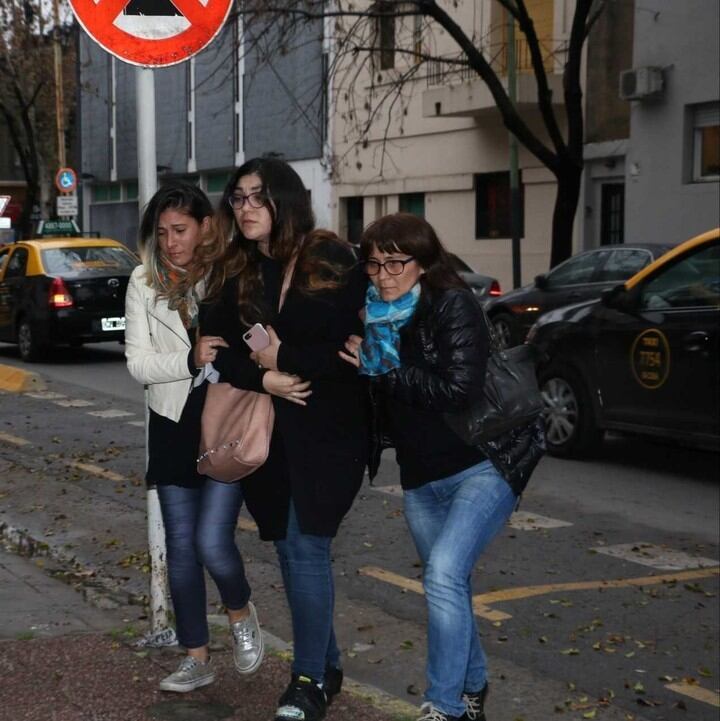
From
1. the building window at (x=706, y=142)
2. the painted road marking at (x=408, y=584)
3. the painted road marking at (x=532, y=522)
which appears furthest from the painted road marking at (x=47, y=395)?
the building window at (x=706, y=142)

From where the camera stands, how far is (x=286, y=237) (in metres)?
4.09

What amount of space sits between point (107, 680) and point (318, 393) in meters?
1.34

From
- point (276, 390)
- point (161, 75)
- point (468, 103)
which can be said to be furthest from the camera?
point (161, 75)

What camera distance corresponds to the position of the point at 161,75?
39.5 m

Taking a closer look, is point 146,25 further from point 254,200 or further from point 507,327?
point 507,327

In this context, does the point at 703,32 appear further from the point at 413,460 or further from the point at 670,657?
the point at 413,460

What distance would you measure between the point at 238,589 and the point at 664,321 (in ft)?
18.5

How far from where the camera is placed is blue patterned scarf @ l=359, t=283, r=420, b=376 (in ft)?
12.9

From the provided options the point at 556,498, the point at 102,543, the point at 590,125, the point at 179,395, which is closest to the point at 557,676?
the point at 179,395

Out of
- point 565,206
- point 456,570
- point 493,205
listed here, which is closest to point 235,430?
point 456,570

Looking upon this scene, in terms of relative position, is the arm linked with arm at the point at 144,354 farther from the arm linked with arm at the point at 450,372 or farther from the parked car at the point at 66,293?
the parked car at the point at 66,293

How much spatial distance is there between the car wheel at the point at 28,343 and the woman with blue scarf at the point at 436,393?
14.3m

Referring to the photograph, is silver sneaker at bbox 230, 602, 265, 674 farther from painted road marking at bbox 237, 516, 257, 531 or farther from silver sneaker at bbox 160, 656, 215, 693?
painted road marking at bbox 237, 516, 257, 531

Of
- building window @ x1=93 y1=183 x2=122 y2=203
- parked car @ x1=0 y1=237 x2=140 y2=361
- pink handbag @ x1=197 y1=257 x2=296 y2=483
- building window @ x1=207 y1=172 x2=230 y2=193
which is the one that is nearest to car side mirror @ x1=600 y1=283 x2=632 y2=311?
pink handbag @ x1=197 y1=257 x2=296 y2=483
